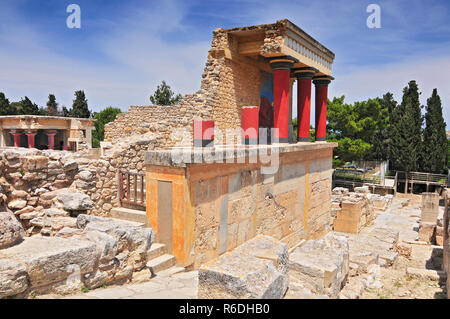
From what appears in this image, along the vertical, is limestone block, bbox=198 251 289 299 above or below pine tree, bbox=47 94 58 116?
below

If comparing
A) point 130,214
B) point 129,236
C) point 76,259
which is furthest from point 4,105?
point 76,259

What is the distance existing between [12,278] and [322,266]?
A: 429cm

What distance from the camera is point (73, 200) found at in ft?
19.3

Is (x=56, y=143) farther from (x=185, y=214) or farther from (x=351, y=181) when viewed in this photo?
(x=351, y=181)

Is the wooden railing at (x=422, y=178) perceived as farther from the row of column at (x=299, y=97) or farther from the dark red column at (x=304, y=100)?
the dark red column at (x=304, y=100)

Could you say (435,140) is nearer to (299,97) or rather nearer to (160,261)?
(299,97)

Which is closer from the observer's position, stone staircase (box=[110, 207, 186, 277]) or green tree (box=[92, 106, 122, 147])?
stone staircase (box=[110, 207, 186, 277])

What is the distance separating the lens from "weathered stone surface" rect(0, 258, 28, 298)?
122 inches

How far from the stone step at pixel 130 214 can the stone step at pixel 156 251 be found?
23.2 inches

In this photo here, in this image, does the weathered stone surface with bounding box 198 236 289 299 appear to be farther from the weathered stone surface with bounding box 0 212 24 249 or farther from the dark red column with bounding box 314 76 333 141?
the dark red column with bounding box 314 76 333 141

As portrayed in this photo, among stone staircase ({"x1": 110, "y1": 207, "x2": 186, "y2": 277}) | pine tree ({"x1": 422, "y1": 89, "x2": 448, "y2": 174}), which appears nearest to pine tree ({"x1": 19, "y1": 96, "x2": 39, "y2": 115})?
stone staircase ({"x1": 110, "y1": 207, "x2": 186, "y2": 277})

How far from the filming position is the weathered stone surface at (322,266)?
533cm

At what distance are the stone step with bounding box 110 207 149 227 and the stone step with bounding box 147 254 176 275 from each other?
2.65 feet

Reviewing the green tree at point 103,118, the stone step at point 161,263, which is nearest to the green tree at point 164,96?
the green tree at point 103,118
